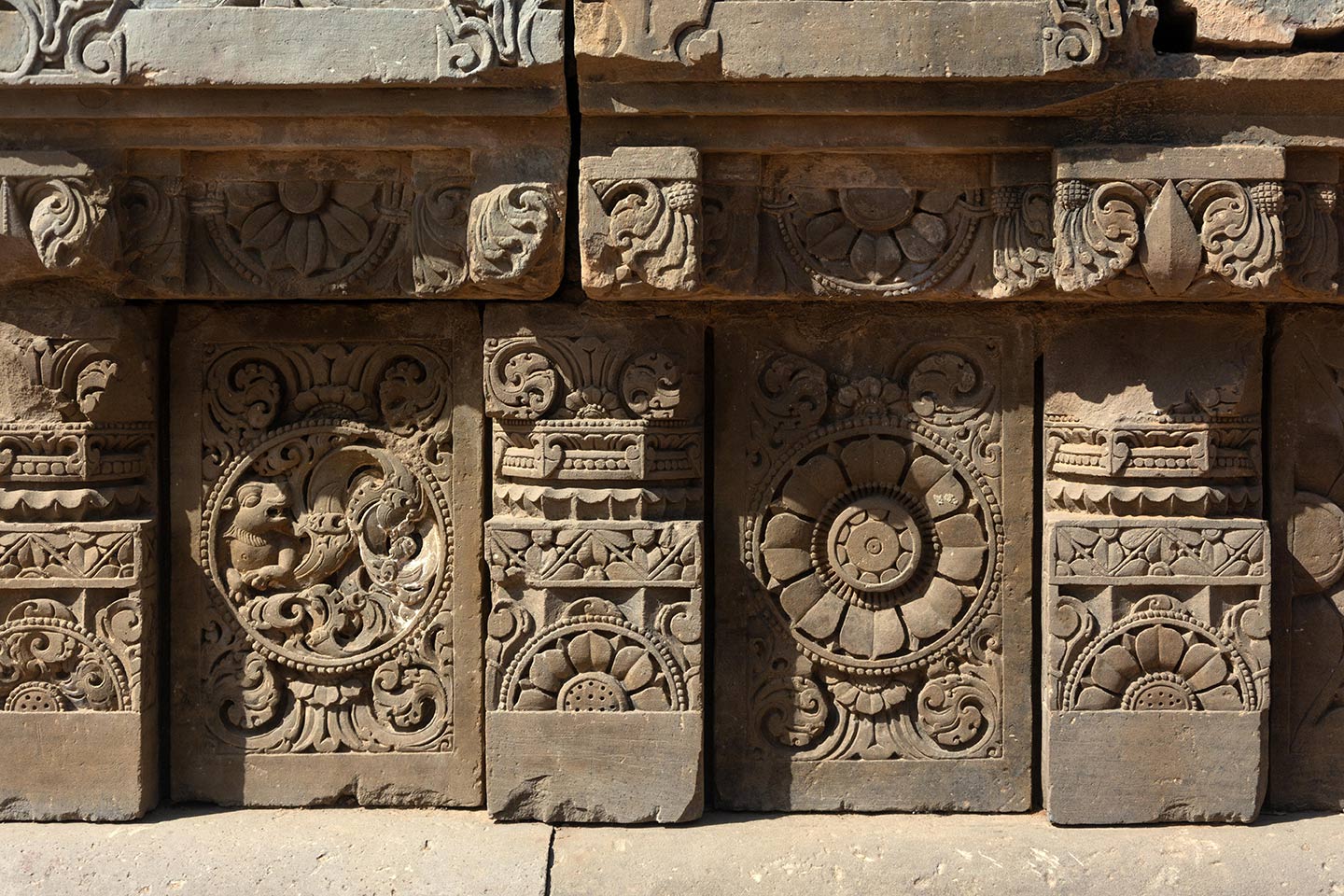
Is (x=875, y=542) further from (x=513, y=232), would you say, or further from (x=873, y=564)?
(x=513, y=232)

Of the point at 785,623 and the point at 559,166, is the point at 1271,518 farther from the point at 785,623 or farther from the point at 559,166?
the point at 559,166

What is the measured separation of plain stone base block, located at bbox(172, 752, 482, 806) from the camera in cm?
380

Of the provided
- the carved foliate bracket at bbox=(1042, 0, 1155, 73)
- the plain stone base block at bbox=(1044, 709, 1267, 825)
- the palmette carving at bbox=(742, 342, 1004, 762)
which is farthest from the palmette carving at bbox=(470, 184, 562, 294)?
the plain stone base block at bbox=(1044, 709, 1267, 825)

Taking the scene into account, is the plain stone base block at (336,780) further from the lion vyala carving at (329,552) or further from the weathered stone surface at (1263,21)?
the weathered stone surface at (1263,21)

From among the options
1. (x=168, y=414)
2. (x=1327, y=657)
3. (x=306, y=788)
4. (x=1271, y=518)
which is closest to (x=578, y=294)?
(x=168, y=414)

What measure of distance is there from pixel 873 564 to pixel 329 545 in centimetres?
159

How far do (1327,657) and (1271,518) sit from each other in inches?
17.3

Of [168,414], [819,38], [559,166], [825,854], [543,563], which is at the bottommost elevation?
[825,854]

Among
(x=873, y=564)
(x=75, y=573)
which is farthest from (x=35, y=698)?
(x=873, y=564)

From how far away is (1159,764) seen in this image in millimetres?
3598

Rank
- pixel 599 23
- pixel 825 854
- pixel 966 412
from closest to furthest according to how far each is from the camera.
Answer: pixel 599 23, pixel 825 854, pixel 966 412

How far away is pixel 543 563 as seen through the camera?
11.8 feet

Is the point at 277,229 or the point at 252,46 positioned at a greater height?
the point at 252,46

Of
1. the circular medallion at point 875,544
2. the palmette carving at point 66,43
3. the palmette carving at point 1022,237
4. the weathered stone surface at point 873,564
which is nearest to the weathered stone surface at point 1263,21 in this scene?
the palmette carving at point 1022,237
